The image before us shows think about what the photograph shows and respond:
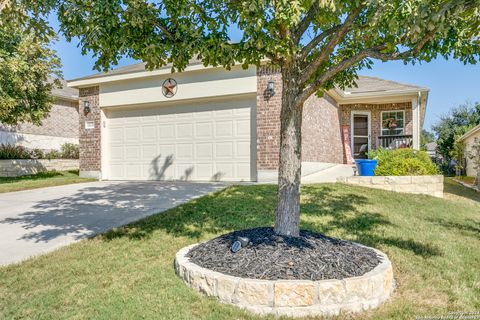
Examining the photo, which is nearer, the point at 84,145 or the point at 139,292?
the point at 139,292

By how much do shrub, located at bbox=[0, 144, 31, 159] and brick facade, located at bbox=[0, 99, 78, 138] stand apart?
1.90 metres

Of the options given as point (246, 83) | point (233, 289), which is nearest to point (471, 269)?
point (233, 289)

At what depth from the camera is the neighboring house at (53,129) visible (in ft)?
52.6

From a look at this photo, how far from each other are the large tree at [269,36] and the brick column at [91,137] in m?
8.84

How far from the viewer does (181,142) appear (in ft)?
34.9

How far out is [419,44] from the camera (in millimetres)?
2883

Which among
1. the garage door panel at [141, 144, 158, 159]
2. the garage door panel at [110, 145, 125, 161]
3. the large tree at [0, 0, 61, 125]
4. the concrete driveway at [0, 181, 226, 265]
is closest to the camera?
the concrete driveway at [0, 181, 226, 265]

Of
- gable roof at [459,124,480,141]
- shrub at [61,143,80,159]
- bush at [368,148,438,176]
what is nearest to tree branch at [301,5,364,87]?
bush at [368,148,438,176]

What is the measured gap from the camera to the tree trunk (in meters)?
3.52

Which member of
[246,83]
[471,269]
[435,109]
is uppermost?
[435,109]

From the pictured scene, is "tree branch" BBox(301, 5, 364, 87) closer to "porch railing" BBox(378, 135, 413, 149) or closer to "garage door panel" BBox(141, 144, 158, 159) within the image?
"garage door panel" BBox(141, 144, 158, 159)

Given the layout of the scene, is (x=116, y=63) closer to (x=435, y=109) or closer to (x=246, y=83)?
(x=246, y=83)

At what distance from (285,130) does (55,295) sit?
2.63 meters

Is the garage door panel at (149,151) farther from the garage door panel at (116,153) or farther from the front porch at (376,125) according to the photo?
the front porch at (376,125)
